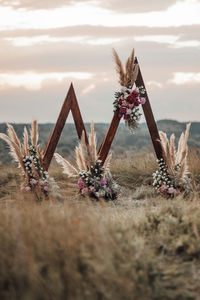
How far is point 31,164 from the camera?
24.4 ft

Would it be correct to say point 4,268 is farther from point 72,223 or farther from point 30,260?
point 72,223

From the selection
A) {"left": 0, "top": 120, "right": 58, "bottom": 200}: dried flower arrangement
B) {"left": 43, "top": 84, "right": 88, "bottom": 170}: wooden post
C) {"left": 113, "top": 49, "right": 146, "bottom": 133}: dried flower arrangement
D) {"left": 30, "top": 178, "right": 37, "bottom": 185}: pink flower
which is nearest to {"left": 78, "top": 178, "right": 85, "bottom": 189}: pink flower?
{"left": 0, "top": 120, "right": 58, "bottom": 200}: dried flower arrangement

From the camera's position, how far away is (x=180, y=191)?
776 centimetres

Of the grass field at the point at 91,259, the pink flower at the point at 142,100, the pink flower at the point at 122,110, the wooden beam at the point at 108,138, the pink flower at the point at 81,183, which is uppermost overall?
the pink flower at the point at 142,100

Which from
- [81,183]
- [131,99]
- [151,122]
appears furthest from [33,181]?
[151,122]

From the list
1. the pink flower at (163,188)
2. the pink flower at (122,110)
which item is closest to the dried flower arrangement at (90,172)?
the pink flower at (122,110)

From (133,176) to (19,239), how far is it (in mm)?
6507

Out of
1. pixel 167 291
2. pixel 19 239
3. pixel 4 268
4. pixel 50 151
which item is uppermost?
pixel 50 151

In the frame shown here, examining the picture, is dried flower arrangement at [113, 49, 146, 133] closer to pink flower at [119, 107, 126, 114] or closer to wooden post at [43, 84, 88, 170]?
pink flower at [119, 107, 126, 114]

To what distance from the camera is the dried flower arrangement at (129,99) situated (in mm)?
7539

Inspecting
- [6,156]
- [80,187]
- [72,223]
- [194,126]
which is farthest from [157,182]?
[194,126]

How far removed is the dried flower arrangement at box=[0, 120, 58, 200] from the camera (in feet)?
24.1

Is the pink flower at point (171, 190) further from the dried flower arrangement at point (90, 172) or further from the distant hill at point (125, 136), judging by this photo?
the distant hill at point (125, 136)

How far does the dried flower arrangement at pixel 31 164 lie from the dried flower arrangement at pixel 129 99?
157 centimetres
